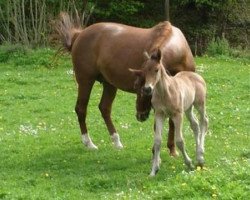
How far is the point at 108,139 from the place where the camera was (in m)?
12.0

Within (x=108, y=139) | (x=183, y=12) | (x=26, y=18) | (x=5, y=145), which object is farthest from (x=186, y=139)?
(x=183, y=12)

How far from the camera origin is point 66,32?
12.0m

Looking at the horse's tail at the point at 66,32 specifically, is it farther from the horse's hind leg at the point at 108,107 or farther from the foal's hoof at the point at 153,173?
the foal's hoof at the point at 153,173

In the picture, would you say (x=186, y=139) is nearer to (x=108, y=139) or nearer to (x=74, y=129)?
(x=108, y=139)

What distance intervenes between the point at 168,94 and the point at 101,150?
2.66 meters

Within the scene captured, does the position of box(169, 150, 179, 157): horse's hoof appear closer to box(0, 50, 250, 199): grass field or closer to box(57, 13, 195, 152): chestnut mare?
box(57, 13, 195, 152): chestnut mare

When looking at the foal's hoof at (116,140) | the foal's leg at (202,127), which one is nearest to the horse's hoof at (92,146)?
the foal's hoof at (116,140)

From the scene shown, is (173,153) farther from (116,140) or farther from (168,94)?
(168,94)

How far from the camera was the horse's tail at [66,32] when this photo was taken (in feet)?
39.1

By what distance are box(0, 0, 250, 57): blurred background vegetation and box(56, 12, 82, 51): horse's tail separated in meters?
12.5

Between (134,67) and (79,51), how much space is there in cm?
143

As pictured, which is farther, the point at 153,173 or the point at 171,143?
the point at 171,143

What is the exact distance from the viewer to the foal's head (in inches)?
324

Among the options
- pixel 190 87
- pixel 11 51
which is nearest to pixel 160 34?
pixel 190 87
